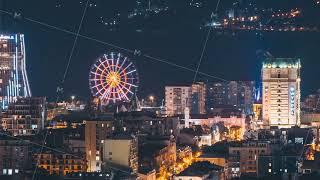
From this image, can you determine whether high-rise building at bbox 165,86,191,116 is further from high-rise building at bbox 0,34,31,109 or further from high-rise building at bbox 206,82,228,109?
high-rise building at bbox 0,34,31,109

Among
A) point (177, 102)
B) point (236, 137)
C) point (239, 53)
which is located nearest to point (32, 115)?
point (236, 137)

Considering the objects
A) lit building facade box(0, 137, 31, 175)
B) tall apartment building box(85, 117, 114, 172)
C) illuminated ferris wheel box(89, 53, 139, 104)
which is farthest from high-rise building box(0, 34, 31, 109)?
lit building facade box(0, 137, 31, 175)

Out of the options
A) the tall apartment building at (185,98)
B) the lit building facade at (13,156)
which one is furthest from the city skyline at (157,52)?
the lit building facade at (13,156)

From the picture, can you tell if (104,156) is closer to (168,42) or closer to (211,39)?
(211,39)

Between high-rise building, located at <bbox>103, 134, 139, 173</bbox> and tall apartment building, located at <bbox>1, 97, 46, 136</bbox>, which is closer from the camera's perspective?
high-rise building, located at <bbox>103, 134, 139, 173</bbox>

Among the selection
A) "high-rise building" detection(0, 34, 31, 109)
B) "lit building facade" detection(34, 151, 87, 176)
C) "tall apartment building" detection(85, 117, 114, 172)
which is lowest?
"lit building facade" detection(34, 151, 87, 176)

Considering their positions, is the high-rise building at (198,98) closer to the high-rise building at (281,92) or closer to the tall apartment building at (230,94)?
the tall apartment building at (230,94)

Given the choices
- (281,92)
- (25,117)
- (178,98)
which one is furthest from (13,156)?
(178,98)
